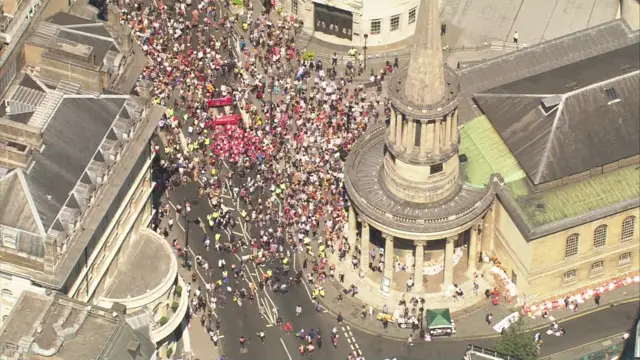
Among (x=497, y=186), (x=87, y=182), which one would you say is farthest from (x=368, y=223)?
(x=87, y=182)

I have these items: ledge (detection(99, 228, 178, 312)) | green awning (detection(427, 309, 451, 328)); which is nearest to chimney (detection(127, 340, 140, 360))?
ledge (detection(99, 228, 178, 312))

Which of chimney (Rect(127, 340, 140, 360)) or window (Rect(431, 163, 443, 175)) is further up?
window (Rect(431, 163, 443, 175))

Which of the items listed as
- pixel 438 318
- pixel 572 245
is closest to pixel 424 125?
pixel 438 318

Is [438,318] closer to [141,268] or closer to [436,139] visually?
[436,139]

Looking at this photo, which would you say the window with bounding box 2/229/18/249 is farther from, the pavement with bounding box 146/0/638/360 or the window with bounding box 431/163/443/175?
the window with bounding box 431/163/443/175

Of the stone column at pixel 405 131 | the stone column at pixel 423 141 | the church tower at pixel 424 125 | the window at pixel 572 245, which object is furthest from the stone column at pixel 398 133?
the window at pixel 572 245
